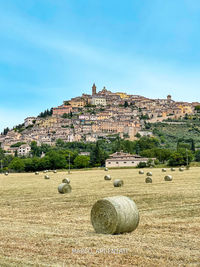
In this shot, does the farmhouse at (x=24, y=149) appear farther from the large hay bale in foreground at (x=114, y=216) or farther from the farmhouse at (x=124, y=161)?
the large hay bale in foreground at (x=114, y=216)

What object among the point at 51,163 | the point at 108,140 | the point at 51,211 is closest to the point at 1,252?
the point at 51,211

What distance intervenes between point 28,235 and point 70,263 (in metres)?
2.89

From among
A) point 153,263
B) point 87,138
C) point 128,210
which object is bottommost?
point 153,263

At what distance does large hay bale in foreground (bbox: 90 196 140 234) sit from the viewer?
9.56m

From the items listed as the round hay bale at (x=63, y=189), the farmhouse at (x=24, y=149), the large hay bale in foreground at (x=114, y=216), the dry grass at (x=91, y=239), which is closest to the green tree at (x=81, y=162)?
the round hay bale at (x=63, y=189)

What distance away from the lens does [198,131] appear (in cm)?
16838

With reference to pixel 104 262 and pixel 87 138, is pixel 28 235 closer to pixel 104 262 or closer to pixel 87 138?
pixel 104 262

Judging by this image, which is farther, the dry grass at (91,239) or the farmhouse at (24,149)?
the farmhouse at (24,149)

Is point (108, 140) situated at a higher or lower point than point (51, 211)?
higher

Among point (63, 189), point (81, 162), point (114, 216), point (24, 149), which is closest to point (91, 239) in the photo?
point (114, 216)

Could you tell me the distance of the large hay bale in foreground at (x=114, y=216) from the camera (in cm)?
956

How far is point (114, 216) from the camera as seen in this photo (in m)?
9.55

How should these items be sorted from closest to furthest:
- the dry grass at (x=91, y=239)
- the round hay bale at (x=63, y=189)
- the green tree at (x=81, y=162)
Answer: the dry grass at (x=91, y=239) < the round hay bale at (x=63, y=189) < the green tree at (x=81, y=162)

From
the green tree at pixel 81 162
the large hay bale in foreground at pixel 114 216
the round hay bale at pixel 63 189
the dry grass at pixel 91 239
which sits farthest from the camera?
the green tree at pixel 81 162
